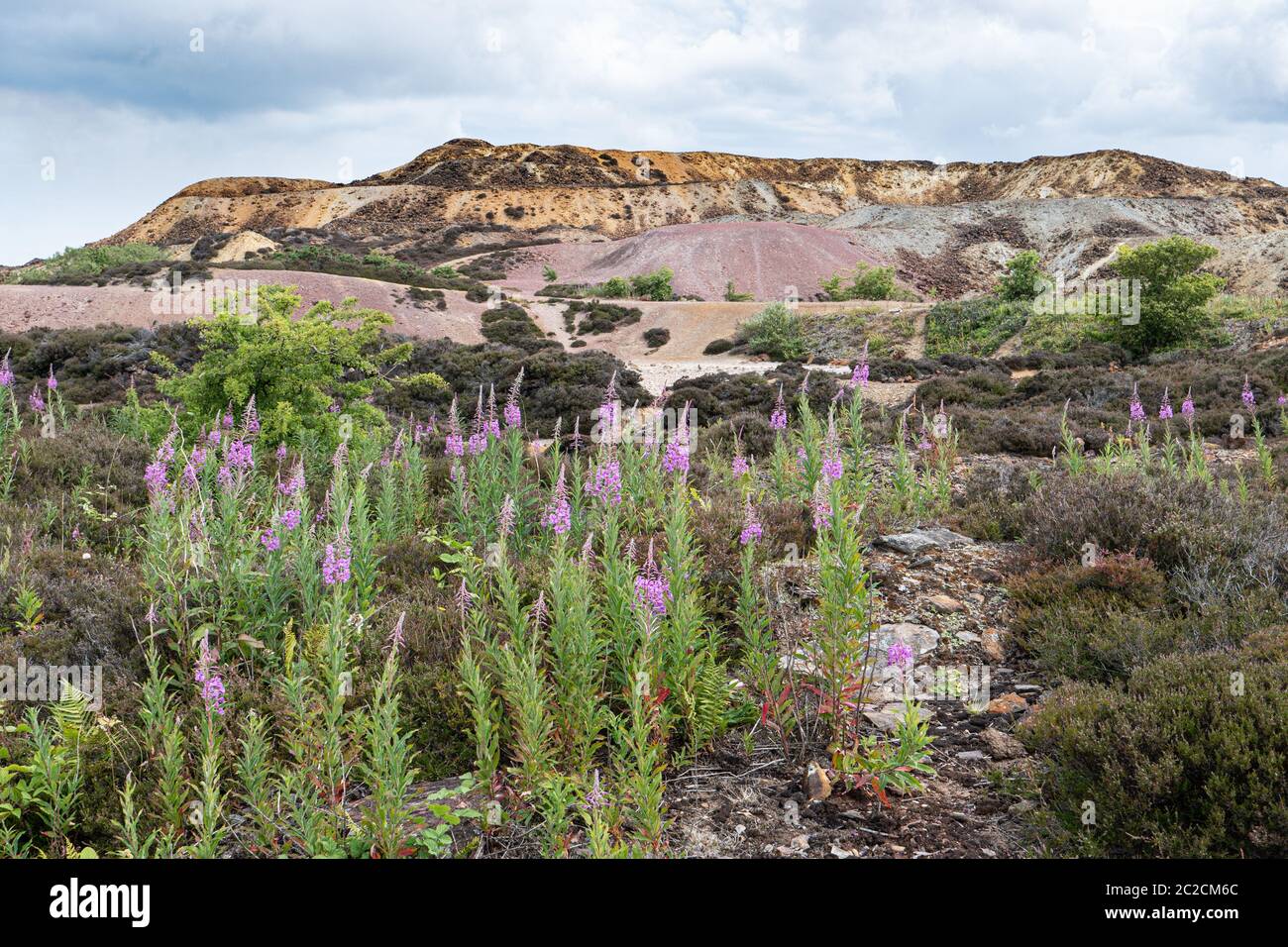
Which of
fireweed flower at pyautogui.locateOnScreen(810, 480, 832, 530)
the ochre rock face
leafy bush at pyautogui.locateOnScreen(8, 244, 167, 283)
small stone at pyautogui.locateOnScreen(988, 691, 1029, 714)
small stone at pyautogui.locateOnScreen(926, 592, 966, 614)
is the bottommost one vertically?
small stone at pyautogui.locateOnScreen(988, 691, 1029, 714)

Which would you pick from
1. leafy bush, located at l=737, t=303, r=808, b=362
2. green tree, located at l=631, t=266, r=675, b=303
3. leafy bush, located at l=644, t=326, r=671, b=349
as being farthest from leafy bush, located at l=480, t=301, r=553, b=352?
green tree, located at l=631, t=266, r=675, b=303

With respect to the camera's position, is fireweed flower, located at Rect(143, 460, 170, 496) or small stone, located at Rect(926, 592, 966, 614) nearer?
fireweed flower, located at Rect(143, 460, 170, 496)

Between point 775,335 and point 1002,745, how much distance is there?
24.5 meters

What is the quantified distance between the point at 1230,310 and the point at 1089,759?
78.0ft

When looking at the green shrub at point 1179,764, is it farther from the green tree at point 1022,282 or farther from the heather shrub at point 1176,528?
the green tree at point 1022,282

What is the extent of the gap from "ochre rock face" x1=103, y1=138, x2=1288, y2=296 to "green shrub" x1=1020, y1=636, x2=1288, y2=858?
157 ft

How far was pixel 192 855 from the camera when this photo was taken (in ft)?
8.24

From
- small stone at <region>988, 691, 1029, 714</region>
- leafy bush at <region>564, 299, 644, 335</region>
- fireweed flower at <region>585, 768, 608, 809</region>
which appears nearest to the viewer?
fireweed flower at <region>585, 768, 608, 809</region>

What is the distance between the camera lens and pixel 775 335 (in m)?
26.8

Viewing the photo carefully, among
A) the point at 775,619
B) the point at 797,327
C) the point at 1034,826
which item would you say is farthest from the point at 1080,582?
the point at 797,327

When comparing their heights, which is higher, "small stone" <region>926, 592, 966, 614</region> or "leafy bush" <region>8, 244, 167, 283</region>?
"leafy bush" <region>8, 244, 167, 283</region>

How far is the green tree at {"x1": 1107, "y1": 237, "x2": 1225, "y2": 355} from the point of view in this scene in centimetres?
1816

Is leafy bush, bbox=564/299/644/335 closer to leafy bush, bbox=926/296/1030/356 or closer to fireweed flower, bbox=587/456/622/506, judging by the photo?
leafy bush, bbox=926/296/1030/356

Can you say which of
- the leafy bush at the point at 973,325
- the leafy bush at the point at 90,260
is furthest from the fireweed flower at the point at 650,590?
the leafy bush at the point at 90,260
